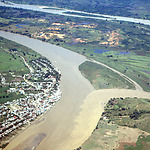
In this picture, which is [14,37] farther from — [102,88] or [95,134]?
[95,134]

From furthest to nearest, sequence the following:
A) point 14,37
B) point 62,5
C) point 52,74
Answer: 1. point 62,5
2. point 14,37
3. point 52,74

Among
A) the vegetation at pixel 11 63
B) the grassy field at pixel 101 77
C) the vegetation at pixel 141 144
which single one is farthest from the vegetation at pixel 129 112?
the vegetation at pixel 11 63

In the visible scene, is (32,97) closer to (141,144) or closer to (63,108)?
(63,108)

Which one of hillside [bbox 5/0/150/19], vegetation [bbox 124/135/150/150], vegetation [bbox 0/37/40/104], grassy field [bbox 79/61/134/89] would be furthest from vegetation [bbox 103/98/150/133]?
hillside [bbox 5/0/150/19]

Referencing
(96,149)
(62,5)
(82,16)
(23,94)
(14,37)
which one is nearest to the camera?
(96,149)

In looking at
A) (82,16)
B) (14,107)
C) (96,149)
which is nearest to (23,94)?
(14,107)
